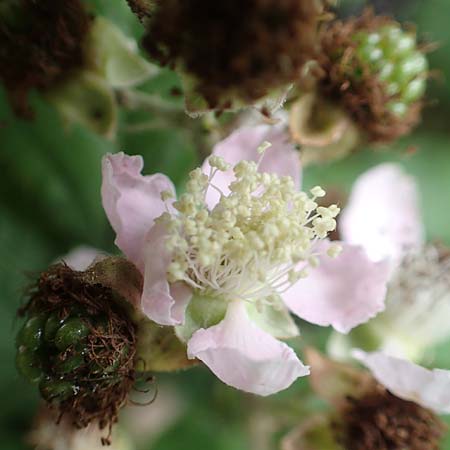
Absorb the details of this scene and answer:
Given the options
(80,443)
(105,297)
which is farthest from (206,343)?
(80,443)

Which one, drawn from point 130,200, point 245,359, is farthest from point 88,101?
point 245,359

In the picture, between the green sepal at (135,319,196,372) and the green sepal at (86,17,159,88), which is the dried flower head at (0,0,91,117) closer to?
the green sepal at (86,17,159,88)

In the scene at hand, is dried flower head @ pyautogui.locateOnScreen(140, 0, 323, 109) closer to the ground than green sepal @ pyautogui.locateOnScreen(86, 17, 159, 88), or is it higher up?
higher up

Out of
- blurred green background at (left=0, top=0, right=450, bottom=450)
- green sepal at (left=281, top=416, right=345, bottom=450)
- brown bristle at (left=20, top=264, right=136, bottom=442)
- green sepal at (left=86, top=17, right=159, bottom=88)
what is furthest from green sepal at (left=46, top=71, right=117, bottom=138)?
green sepal at (left=281, top=416, right=345, bottom=450)

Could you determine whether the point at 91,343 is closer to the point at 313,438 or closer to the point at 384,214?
the point at 313,438

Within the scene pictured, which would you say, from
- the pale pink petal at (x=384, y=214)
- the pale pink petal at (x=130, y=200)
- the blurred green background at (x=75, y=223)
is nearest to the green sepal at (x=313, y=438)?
the blurred green background at (x=75, y=223)
